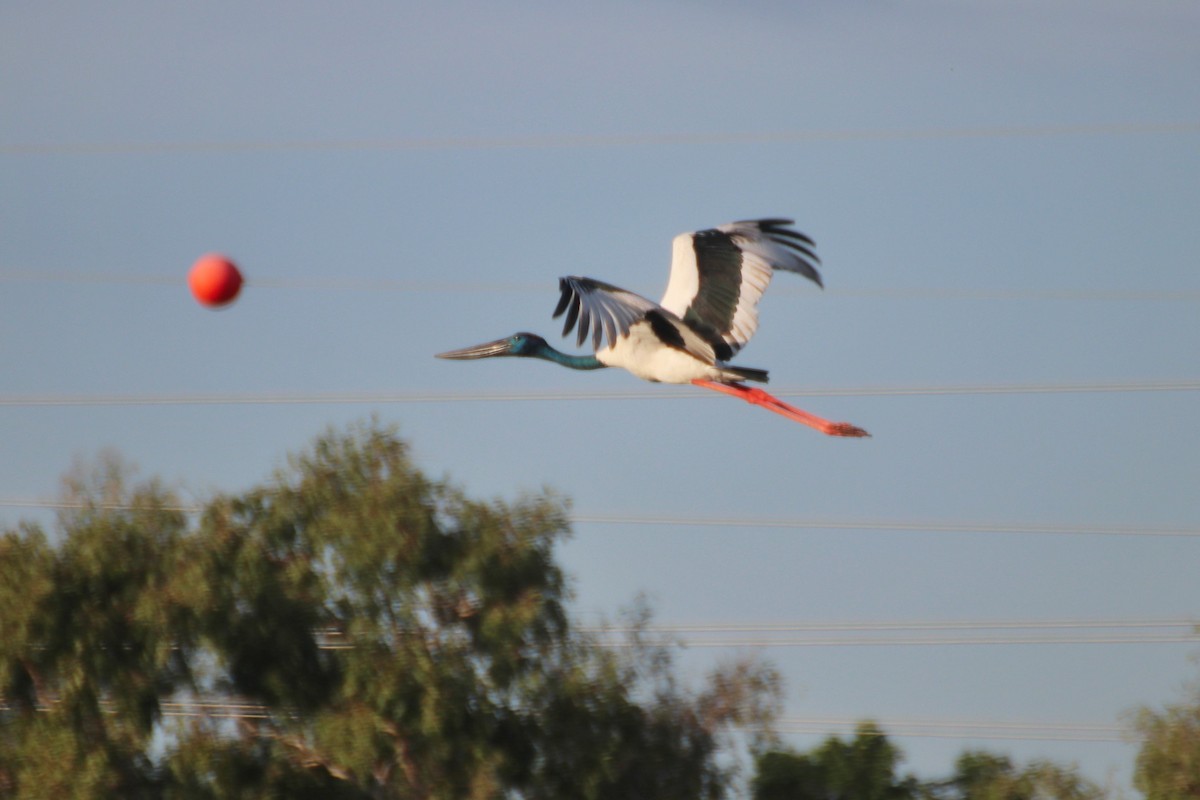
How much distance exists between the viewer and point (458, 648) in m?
26.8

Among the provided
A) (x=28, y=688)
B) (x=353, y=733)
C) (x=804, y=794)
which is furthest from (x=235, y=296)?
(x=804, y=794)

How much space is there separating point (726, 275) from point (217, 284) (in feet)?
13.3

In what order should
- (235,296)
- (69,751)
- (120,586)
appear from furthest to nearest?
(120,586), (69,751), (235,296)

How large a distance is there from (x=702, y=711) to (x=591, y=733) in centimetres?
188

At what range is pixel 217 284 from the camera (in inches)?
653

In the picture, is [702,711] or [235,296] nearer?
[235,296]

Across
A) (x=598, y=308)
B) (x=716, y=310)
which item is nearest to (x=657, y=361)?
(x=716, y=310)

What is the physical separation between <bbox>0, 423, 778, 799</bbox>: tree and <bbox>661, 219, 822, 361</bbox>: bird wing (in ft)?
35.3

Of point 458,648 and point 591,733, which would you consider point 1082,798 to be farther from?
point 458,648

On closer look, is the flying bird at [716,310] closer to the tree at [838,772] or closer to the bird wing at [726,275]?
the bird wing at [726,275]

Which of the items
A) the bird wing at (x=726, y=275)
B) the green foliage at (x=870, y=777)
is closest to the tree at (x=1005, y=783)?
the green foliage at (x=870, y=777)

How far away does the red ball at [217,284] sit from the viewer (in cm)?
1658

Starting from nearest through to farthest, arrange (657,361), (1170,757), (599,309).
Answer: (599,309) < (657,361) < (1170,757)

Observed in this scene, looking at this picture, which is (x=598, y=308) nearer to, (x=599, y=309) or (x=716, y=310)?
(x=599, y=309)
